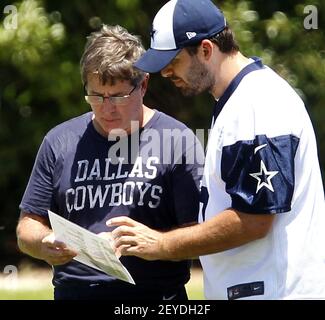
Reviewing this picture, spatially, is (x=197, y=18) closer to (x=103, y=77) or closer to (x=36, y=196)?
(x=103, y=77)

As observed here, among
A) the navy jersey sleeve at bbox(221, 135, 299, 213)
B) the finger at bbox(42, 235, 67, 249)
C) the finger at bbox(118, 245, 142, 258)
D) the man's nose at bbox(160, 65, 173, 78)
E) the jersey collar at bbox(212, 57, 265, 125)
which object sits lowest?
the finger at bbox(118, 245, 142, 258)

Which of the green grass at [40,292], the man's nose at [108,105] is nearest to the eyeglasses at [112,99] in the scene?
the man's nose at [108,105]

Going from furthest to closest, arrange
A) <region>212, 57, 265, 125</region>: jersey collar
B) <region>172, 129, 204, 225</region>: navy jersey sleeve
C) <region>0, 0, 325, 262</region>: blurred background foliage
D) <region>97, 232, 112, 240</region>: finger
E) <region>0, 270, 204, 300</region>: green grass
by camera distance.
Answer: <region>0, 0, 325, 262</region>: blurred background foliage → <region>0, 270, 204, 300</region>: green grass → <region>172, 129, 204, 225</region>: navy jersey sleeve → <region>97, 232, 112, 240</region>: finger → <region>212, 57, 265, 125</region>: jersey collar

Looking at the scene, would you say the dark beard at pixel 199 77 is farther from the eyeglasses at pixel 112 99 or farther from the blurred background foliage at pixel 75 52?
the blurred background foliage at pixel 75 52

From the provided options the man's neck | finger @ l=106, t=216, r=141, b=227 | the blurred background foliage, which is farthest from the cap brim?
the blurred background foliage

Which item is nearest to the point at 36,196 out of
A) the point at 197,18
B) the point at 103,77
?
the point at 103,77

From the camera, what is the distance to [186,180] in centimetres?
392

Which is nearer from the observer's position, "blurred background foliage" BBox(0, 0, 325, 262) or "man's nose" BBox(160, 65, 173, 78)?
"man's nose" BBox(160, 65, 173, 78)

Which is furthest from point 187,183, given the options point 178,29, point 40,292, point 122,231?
point 40,292

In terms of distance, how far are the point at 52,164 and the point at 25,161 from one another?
7.23 m

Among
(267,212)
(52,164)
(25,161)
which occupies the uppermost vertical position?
(25,161)

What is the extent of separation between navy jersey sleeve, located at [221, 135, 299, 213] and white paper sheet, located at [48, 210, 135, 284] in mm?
488

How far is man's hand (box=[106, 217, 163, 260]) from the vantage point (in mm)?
3646

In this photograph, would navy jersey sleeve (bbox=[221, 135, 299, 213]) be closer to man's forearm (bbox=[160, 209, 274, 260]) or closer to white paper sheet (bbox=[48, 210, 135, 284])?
man's forearm (bbox=[160, 209, 274, 260])
